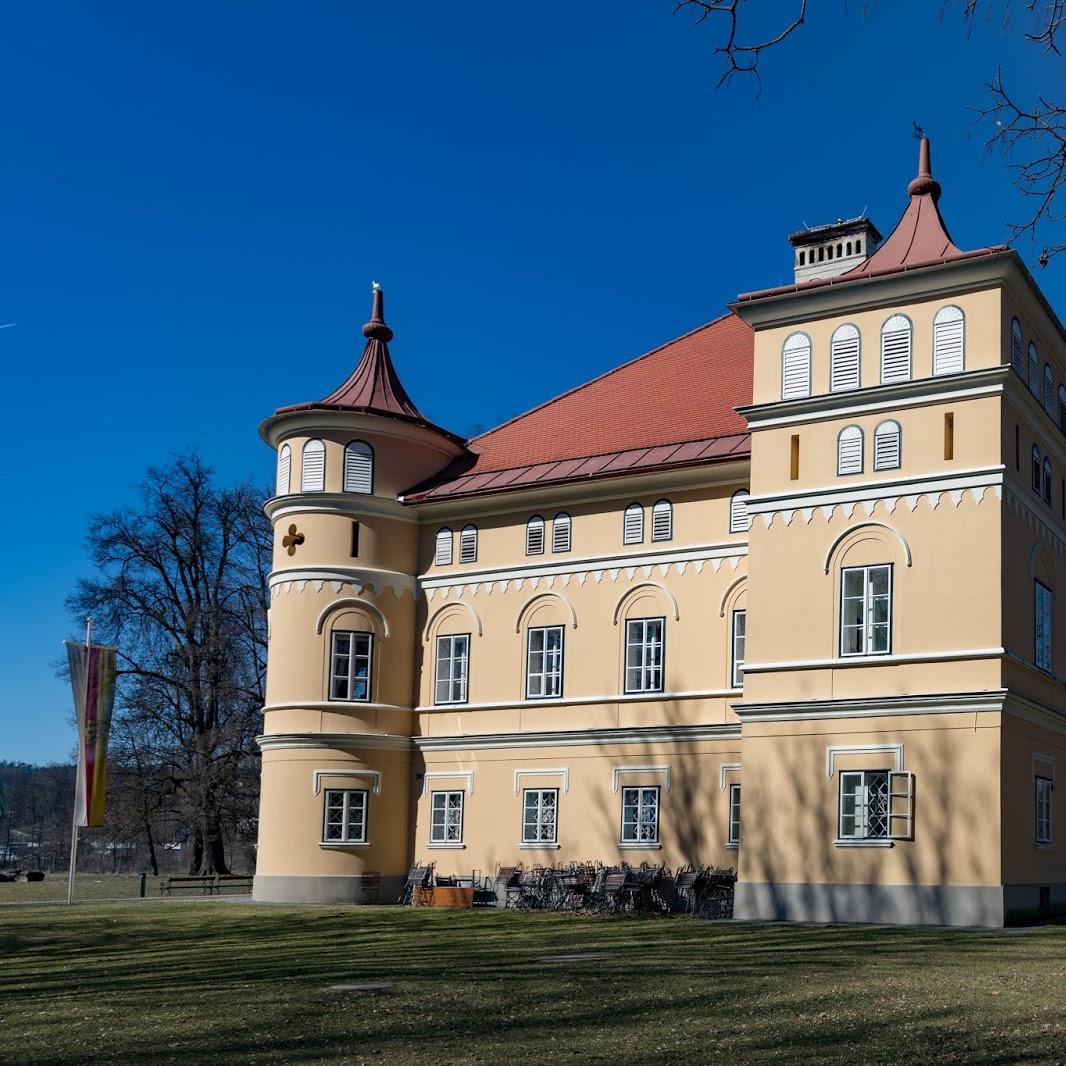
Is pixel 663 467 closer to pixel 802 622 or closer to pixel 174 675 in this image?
pixel 802 622

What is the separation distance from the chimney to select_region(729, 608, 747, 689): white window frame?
29.6ft

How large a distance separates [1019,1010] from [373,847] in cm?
2093

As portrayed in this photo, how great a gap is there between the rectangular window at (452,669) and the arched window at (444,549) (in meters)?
1.69

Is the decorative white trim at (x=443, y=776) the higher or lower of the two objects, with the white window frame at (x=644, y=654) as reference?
lower

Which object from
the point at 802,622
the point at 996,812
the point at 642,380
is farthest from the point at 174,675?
the point at 996,812

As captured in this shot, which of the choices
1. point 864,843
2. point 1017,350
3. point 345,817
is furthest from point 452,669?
point 1017,350

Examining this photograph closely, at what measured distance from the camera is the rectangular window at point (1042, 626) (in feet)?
84.3

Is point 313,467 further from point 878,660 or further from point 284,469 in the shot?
point 878,660

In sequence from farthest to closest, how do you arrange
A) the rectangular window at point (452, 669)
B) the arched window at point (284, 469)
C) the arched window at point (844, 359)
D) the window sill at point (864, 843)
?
the arched window at point (284, 469) → the rectangular window at point (452, 669) → the arched window at point (844, 359) → the window sill at point (864, 843)

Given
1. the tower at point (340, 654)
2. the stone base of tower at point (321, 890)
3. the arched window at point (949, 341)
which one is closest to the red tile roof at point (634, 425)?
the tower at point (340, 654)

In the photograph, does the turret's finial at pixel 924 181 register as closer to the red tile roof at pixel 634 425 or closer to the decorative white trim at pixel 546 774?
the red tile roof at pixel 634 425

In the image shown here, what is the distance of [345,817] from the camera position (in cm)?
3147

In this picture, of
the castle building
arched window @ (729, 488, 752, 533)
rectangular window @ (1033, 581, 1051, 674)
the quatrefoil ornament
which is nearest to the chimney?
the castle building

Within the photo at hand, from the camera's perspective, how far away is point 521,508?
3206 centimetres
